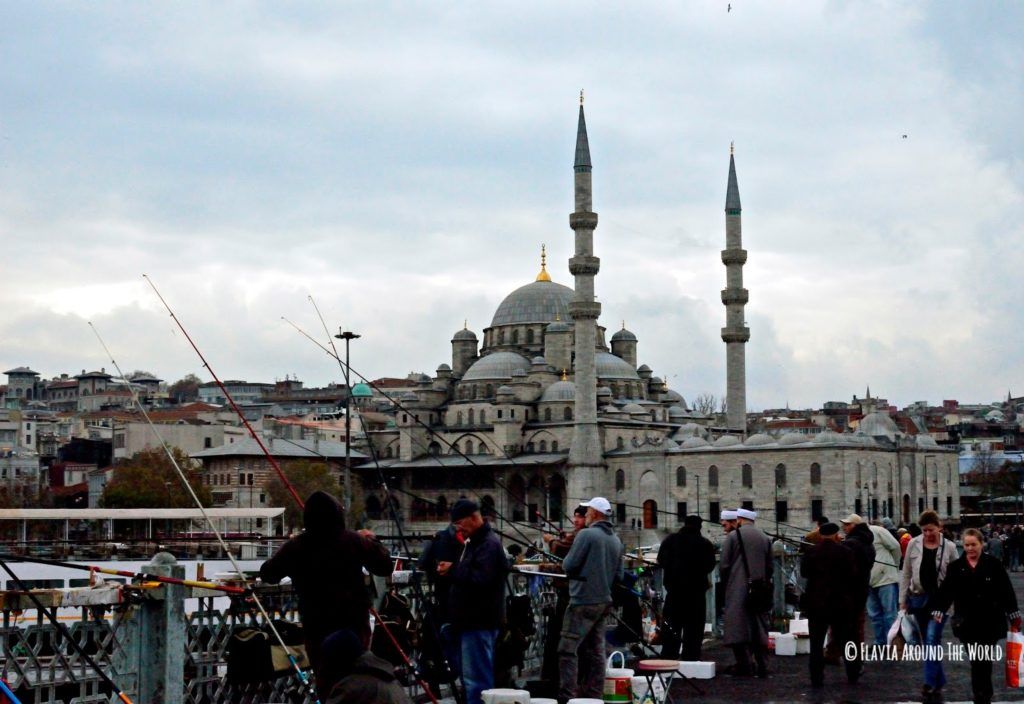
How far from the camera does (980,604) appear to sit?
25.8ft

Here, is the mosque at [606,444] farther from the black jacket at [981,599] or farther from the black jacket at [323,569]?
the black jacket at [323,569]

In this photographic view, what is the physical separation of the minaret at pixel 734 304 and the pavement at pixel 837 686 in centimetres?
4316

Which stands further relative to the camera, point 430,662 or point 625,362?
point 625,362

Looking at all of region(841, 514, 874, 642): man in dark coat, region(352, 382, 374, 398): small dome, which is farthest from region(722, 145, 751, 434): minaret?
region(841, 514, 874, 642): man in dark coat

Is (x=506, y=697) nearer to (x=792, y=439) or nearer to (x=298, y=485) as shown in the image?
(x=298, y=485)

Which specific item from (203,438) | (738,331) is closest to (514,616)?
(738,331)

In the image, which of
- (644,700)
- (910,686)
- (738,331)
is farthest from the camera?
(738,331)

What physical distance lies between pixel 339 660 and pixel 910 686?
544 cm

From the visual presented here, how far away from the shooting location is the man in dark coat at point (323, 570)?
5832 millimetres

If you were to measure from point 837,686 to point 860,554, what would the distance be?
3.47ft

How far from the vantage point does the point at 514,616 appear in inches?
319

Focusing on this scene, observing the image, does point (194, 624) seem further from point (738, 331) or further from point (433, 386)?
point (433, 386)

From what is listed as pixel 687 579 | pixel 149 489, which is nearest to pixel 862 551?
pixel 687 579

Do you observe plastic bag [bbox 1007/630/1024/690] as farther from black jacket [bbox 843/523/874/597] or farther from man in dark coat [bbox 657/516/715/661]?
man in dark coat [bbox 657/516/715/661]
